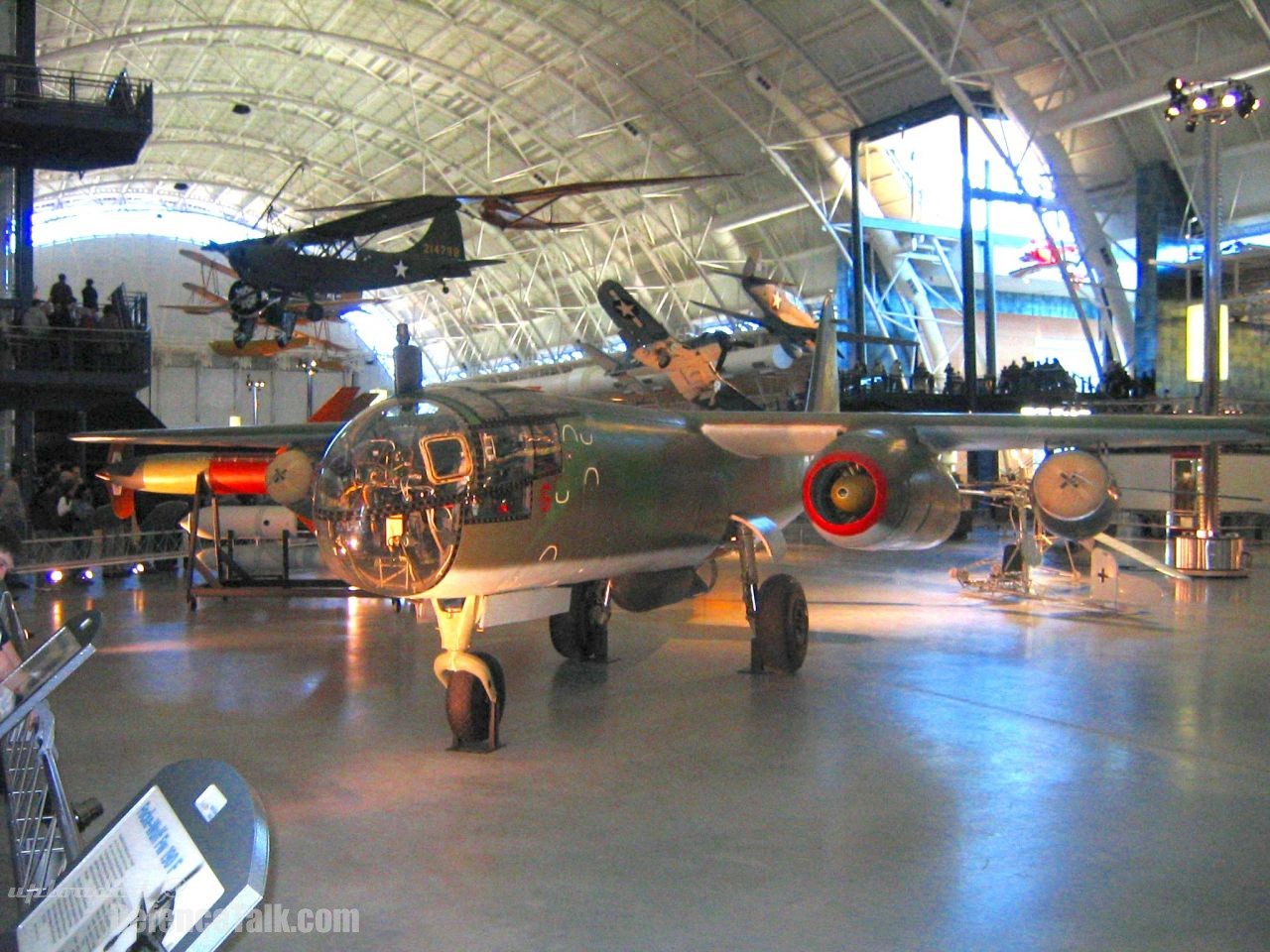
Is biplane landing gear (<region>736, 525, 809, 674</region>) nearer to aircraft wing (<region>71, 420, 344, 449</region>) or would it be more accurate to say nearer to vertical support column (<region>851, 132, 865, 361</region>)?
aircraft wing (<region>71, 420, 344, 449</region>)

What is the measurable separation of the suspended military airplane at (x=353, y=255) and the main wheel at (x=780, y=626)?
11.5 meters

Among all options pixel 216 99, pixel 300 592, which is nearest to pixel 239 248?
pixel 300 592

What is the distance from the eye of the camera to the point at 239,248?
21.1 m

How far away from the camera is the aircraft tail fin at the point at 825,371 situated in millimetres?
13938

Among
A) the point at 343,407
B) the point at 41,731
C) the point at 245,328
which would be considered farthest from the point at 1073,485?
the point at 245,328

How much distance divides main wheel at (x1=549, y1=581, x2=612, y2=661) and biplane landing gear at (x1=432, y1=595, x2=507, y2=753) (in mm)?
3060

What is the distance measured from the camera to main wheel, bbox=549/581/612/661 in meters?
10.5

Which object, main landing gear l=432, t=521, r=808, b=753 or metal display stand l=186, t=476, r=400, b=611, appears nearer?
main landing gear l=432, t=521, r=808, b=753

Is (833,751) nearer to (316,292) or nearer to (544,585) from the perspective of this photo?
(544,585)

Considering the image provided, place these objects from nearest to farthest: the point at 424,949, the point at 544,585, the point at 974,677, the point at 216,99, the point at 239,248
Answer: the point at 424,949 < the point at 544,585 < the point at 974,677 < the point at 239,248 < the point at 216,99

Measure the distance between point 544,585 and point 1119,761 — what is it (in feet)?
13.8

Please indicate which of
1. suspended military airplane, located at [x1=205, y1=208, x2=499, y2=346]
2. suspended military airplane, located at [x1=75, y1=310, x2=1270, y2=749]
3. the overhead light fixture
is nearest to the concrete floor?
suspended military airplane, located at [x1=75, y1=310, x2=1270, y2=749]

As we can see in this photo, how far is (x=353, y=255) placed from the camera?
904 inches

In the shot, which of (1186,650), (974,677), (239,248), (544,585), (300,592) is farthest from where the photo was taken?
(239,248)
